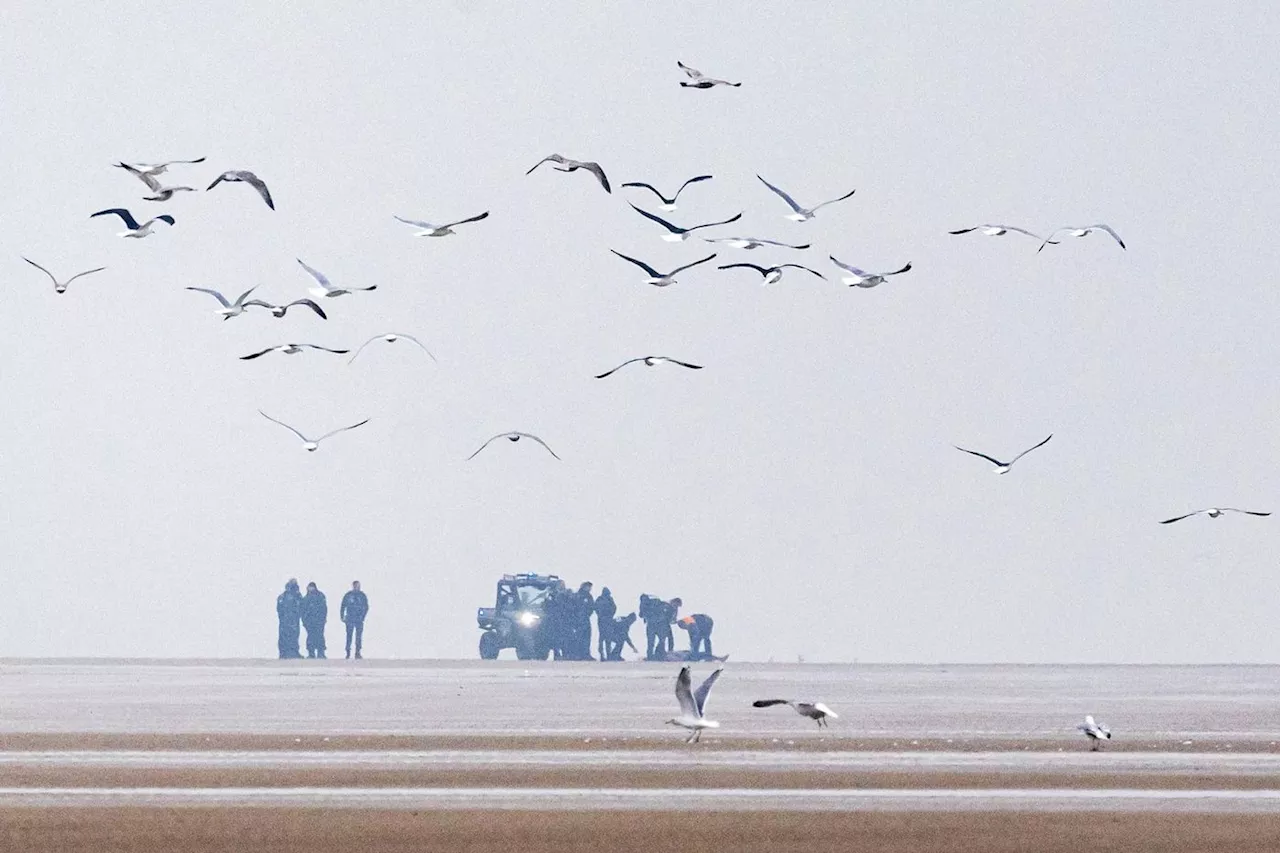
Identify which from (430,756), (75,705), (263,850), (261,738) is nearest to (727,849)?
(263,850)

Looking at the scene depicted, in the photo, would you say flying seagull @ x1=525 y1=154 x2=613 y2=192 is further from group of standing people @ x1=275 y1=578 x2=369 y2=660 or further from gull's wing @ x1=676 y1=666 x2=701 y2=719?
group of standing people @ x1=275 y1=578 x2=369 y2=660

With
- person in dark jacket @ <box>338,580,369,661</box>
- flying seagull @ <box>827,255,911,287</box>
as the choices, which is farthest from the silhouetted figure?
flying seagull @ <box>827,255,911,287</box>

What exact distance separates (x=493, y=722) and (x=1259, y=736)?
14.2 metres

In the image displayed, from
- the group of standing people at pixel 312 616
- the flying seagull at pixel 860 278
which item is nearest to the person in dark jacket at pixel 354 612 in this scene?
the group of standing people at pixel 312 616

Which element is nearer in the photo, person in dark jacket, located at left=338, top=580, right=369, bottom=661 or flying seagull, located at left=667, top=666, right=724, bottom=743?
flying seagull, located at left=667, top=666, right=724, bottom=743

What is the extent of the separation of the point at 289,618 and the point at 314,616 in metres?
3.69

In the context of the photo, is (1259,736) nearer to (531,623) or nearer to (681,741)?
(681,741)

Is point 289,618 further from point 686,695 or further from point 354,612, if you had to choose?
point 686,695

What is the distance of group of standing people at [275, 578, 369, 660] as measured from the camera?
110m

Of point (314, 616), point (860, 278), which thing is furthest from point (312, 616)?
point (860, 278)

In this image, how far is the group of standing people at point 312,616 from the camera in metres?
110

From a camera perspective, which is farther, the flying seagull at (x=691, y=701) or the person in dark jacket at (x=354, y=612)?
the person in dark jacket at (x=354, y=612)

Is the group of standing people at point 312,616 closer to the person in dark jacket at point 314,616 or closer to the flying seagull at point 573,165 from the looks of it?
the person in dark jacket at point 314,616

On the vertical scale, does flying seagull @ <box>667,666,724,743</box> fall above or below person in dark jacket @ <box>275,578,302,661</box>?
below
